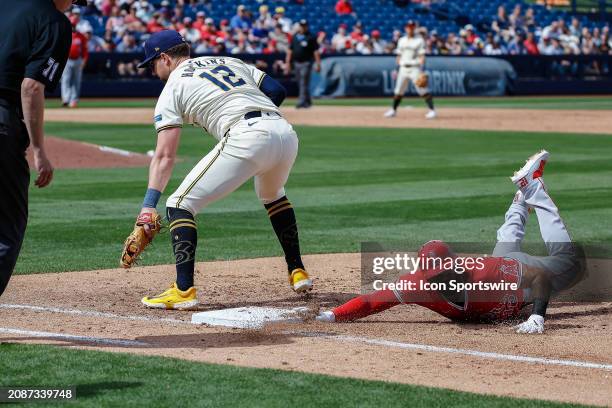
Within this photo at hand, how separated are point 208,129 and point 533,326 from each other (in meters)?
2.54

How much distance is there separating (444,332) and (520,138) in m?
17.3

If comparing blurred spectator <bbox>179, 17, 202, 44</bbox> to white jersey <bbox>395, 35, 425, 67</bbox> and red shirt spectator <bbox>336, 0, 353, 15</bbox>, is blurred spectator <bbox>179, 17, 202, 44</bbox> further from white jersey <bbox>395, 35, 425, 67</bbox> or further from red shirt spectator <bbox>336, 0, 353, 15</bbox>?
red shirt spectator <bbox>336, 0, 353, 15</bbox>

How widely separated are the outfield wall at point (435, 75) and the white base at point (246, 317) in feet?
97.2

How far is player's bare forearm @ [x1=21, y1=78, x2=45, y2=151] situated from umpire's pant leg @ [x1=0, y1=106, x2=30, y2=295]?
0.06 meters

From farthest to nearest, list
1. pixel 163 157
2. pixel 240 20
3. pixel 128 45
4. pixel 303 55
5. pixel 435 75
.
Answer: pixel 435 75 < pixel 240 20 < pixel 128 45 < pixel 303 55 < pixel 163 157

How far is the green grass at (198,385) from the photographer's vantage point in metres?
5.26

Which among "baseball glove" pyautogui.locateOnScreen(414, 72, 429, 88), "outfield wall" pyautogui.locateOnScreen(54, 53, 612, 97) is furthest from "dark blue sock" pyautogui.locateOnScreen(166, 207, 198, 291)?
"outfield wall" pyautogui.locateOnScreen(54, 53, 612, 97)

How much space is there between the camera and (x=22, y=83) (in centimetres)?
590

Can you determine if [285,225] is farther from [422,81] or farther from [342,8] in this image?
[342,8]

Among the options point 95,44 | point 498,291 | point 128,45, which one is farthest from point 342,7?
point 498,291

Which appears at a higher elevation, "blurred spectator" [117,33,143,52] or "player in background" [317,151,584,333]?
"player in background" [317,151,584,333]

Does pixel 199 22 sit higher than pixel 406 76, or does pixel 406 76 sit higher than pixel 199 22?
pixel 406 76

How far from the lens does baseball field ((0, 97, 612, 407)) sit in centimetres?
561

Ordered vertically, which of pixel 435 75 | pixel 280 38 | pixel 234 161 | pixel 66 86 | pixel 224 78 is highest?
pixel 224 78
